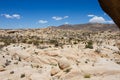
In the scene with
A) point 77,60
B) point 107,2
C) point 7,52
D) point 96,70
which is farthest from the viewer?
point 7,52

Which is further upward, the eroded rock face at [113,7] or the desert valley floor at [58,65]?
the eroded rock face at [113,7]

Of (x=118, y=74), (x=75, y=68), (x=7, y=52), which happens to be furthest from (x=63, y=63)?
(x=7, y=52)

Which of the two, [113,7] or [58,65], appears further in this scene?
[58,65]

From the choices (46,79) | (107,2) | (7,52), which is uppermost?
(107,2)

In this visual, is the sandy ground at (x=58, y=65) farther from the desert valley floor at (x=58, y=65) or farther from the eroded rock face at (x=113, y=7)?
the eroded rock face at (x=113, y=7)

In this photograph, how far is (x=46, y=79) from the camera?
19.2 m

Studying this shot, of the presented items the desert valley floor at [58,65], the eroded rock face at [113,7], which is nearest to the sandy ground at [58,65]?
the desert valley floor at [58,65]

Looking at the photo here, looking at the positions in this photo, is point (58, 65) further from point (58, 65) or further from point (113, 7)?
point (113, 7)

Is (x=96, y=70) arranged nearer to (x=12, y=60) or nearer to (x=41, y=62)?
(x=41, y=62)

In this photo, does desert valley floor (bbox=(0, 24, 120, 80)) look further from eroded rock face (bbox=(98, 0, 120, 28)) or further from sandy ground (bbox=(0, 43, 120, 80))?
eroded rock face (bbox=(98, 0, 120, 28))

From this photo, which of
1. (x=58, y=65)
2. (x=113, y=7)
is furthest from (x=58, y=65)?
(x=113, y=7)

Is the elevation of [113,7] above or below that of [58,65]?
above

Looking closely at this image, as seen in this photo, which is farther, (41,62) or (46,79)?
(41,62)

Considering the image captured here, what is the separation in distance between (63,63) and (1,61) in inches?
→ 313
